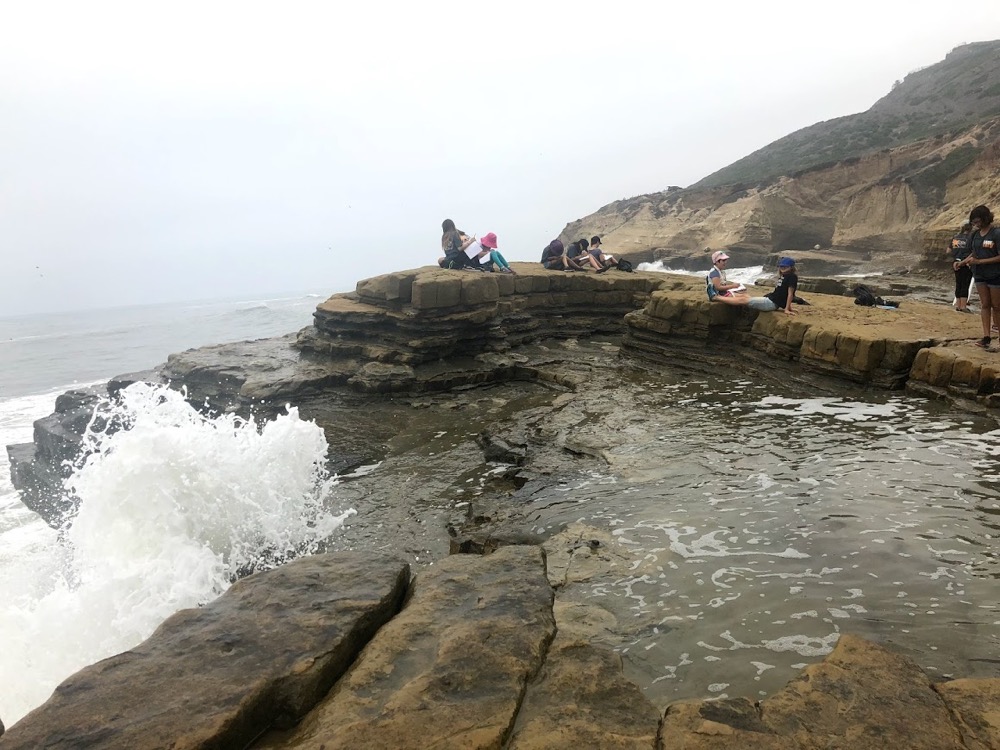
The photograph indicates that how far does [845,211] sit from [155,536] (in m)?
32.9

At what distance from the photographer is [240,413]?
935 cm

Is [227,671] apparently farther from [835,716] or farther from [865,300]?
[865,300]

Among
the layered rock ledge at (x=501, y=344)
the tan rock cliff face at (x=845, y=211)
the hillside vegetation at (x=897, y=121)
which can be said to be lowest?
the layered rock ledge at (x=501, y=344)

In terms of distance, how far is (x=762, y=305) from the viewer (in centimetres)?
843

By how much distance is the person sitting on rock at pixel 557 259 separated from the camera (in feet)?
44.7

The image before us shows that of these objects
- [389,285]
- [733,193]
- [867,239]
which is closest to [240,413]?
[389,285]

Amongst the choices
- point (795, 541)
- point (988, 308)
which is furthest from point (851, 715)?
point (988, 308)

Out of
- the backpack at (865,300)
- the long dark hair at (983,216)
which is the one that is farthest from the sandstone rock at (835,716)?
the backpack at (865,300)

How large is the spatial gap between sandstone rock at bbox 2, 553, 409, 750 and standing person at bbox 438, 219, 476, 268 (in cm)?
969

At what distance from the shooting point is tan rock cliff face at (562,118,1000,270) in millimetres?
23672

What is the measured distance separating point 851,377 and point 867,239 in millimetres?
24730

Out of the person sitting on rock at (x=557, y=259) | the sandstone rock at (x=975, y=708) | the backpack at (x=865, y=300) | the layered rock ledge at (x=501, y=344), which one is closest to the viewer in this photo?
the sandstone rock at (x=975, y=708)

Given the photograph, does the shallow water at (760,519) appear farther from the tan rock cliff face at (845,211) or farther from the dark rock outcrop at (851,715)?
the tan rock cliff face at (845,211)

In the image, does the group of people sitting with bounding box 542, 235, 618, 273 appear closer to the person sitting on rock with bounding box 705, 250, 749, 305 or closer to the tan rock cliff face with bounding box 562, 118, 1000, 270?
the person sitting on rock with bounding box 705, 250, 749, 305
